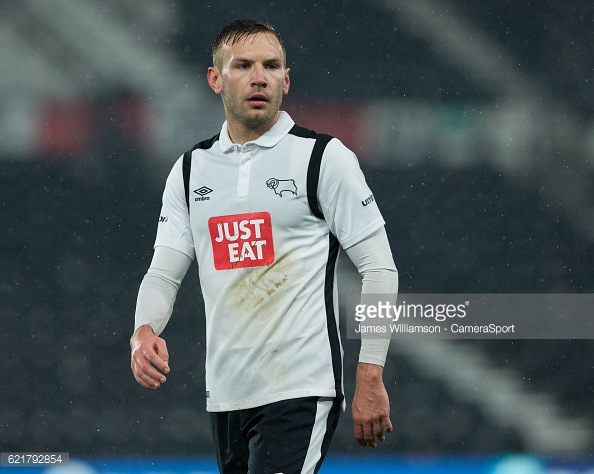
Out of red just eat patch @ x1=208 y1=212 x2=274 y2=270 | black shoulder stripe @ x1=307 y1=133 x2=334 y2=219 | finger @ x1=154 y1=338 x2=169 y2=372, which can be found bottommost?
finger @ x1=154 y1=338 x2=169 y2=372

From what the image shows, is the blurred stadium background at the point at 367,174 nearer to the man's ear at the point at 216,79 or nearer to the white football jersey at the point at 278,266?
the man's ear at the point at 216,79

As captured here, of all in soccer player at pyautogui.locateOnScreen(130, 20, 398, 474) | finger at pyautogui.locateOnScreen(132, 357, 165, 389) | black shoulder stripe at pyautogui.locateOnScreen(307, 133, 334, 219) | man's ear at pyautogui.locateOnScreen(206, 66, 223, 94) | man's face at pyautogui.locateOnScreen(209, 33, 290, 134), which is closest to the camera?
finger at pyautogui.locateOnScreen(132, 357, 165, 389)

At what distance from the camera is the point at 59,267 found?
20.7ft

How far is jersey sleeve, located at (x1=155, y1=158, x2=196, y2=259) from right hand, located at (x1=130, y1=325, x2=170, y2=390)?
323 millimetres

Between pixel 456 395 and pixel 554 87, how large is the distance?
6.65ft

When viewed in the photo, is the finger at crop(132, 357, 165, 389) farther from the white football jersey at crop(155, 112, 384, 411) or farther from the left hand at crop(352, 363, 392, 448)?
the left hand at crop(352, 363, 392, 448)

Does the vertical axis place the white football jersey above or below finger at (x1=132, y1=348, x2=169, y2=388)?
above

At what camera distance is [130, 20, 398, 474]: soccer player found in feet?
9.34

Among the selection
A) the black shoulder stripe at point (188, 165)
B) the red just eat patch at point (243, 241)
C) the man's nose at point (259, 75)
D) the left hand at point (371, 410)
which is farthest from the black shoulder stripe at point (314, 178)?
the left hand at point (371, 410)

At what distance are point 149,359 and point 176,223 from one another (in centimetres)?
52

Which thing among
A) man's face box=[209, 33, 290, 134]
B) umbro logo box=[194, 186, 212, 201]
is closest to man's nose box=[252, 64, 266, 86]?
man's face box=[209, 33, 290, 134]

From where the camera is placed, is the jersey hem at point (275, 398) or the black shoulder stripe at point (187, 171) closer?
the jersey hem at point (275, 398)

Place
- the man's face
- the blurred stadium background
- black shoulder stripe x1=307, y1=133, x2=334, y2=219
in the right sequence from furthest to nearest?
the blurred stadium background, the man's face, black shoulder stripe x1=307, y1=133, x2=334, y2=219

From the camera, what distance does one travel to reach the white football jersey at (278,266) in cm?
289
